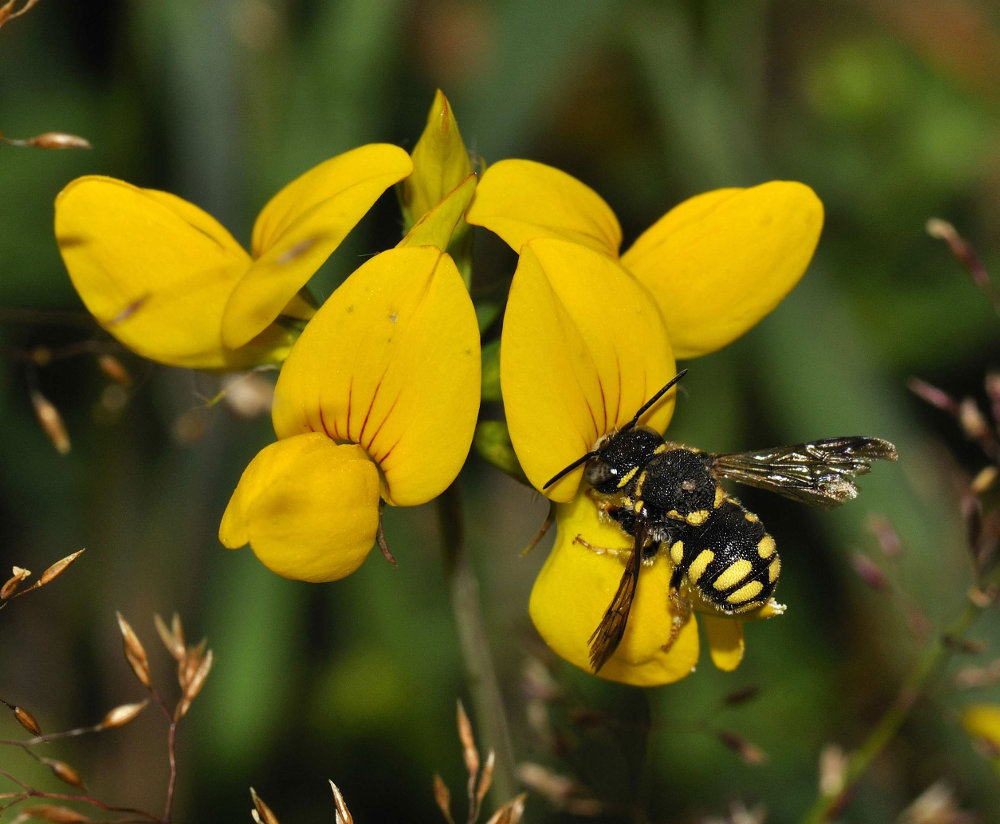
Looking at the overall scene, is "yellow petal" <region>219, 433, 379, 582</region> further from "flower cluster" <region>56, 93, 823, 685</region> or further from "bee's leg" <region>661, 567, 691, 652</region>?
"bee's leg" <region>661, 567, 691, 652</region>

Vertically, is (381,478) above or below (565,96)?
above

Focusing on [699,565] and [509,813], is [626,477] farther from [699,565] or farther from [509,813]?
[509,813]

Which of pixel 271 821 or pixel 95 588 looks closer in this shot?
pixel 271 821

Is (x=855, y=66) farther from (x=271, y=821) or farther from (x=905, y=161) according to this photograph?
(x=271, y=821)

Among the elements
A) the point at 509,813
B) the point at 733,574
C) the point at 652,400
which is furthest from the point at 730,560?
the point at 509,813

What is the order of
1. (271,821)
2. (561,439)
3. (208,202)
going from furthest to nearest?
(208,202)
(561,439)
(271,821)

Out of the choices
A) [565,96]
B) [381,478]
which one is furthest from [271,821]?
[565,96]

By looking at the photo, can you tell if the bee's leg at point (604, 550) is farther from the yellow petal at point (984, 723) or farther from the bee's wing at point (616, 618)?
the yellow petal at point (984, 723)
